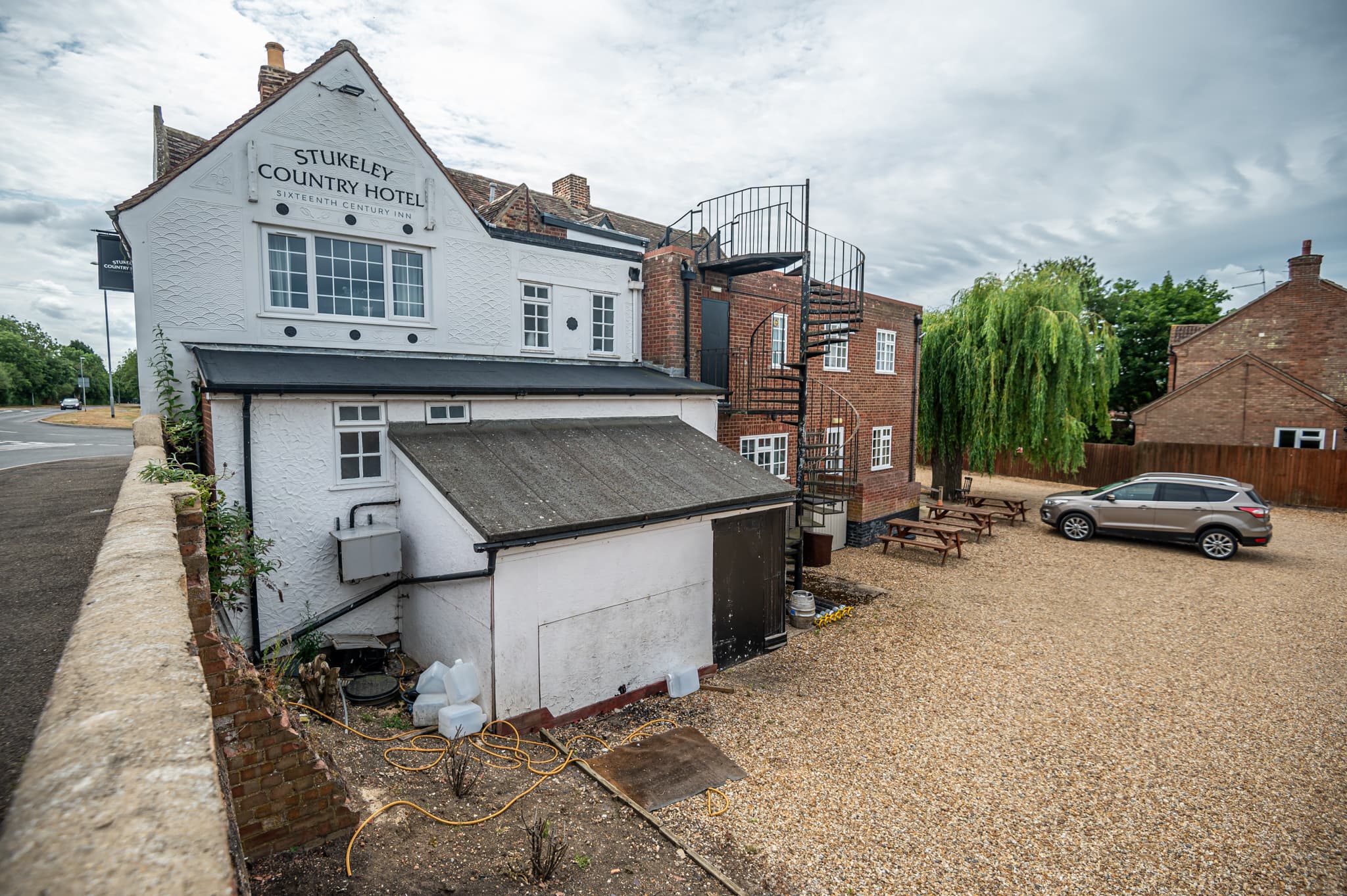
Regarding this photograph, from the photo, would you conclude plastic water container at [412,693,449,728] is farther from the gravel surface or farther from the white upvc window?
the white upvc window

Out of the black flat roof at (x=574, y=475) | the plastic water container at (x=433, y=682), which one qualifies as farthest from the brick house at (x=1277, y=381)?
the plastic water container at (x=433, y=682)

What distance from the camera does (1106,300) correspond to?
1625 inches

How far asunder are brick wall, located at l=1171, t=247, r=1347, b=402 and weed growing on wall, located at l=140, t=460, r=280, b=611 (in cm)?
3470

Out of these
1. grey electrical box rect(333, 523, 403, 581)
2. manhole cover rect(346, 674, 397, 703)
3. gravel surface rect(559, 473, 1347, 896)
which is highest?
grey electrical box rect(333, 523, 403, 581)

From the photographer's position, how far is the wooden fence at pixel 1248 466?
21.7 m

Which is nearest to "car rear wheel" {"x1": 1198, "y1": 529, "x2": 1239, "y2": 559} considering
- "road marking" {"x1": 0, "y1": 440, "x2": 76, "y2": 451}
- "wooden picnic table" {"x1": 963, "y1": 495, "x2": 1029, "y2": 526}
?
"wooden picnic table" {"x1": 963, "y1": 495, "x2": 1029, "y2": 526}

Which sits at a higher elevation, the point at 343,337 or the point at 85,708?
the point at 343,337

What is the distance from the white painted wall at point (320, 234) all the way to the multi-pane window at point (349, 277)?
0.52ft

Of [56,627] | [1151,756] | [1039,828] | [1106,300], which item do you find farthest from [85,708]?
[1106,300]

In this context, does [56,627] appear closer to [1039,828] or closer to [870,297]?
[1039,828]

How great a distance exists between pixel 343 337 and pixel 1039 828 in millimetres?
11530

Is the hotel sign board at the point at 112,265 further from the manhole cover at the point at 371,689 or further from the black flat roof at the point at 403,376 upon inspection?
the manhole cover at the point at 371,689

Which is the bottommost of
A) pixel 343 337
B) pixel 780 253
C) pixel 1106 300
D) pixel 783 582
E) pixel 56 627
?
pixel 783 582

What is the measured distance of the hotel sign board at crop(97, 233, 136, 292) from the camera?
11.0 meters
